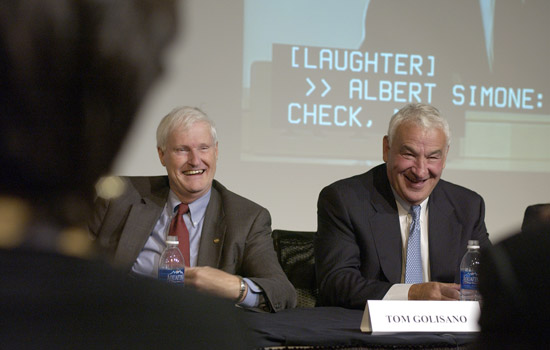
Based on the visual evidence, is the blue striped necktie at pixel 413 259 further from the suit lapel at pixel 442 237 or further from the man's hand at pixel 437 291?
the man's hand at pixel 437 291

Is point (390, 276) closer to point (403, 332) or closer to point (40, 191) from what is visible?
point (403, 332)

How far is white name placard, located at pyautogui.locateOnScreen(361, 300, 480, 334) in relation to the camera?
1.95 meters

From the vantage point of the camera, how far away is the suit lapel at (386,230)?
2.93m

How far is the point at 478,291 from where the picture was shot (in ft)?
1.44

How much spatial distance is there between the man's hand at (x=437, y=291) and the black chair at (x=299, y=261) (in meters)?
0.76

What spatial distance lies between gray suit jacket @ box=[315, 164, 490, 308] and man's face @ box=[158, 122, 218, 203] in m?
0.56

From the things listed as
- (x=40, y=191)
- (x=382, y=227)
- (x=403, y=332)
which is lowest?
(x=403, y=332)

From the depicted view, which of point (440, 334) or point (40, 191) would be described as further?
point (440, 334)

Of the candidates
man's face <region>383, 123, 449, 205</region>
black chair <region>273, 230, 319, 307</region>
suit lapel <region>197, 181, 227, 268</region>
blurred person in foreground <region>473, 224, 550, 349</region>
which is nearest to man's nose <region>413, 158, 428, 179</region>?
man's face <region>383, 123, 449, 205</region>

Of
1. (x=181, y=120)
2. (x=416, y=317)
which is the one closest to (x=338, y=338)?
(x=416, y=317)

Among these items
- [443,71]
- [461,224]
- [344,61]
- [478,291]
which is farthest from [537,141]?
[478,291]

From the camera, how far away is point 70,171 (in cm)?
36

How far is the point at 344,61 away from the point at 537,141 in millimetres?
1562

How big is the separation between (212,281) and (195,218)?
22.1 inches
